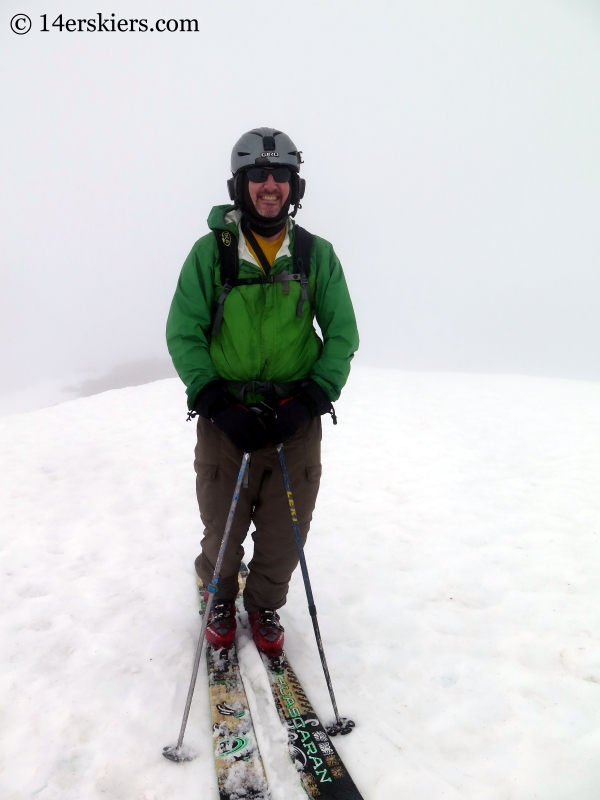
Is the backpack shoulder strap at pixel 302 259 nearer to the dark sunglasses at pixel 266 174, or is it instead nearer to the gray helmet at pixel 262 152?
the dark sunglasses at pixel 266 174

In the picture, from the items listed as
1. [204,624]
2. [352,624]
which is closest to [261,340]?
[204,624]

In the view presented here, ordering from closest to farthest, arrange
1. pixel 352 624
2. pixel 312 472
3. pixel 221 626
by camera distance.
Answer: pixel 312 472
pixel 221 626
pixel 352 624

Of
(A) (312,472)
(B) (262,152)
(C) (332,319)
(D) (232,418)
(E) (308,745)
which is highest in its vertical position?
(B) (262,152)

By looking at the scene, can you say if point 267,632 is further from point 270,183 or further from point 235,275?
point 270,183

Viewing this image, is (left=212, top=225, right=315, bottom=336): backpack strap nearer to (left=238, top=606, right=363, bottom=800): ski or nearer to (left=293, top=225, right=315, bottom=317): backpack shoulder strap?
(left=293, top=225, right=315, bottom=317): backpack shoulder strap

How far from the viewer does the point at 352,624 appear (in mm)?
4051

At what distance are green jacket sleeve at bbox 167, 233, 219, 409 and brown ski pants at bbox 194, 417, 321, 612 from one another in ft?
1.39

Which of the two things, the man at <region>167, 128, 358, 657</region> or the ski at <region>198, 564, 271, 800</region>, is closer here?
the ski at <region>198, 564, 271, 800</region>

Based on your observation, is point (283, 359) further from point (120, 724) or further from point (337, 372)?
point (120, 724)

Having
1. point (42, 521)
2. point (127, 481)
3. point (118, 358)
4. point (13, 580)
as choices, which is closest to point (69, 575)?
point (13, 580)

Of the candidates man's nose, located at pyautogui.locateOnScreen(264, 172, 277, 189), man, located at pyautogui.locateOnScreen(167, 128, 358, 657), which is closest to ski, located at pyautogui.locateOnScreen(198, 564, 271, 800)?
man, located at pyautogui.locateOnScreen(167, 128, 358, 657)

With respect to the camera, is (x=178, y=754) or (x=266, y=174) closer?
(x=178, y=754)

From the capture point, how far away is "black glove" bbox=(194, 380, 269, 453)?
2818 millimetres

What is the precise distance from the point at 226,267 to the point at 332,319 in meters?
0.77
